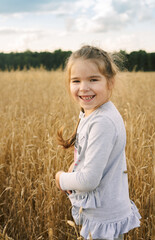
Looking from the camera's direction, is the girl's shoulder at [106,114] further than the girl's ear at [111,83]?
No

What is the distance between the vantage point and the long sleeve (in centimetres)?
84

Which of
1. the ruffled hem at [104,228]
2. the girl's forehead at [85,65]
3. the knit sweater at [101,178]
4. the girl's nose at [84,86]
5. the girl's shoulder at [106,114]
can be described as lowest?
the ruffled hem at [104,228]

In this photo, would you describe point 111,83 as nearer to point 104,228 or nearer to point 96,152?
point 96,152

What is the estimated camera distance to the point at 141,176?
169 cm

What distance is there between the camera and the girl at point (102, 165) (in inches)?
34.2

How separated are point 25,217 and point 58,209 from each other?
291 mm

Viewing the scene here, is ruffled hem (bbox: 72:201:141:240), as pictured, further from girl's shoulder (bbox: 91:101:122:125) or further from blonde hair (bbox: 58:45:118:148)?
blonde hair (bbox: 58:45:118:148)

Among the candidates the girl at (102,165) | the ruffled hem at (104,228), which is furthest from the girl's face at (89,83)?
the ruffled hem at (104,228)

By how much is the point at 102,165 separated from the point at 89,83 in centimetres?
30

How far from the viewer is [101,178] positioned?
0.93m

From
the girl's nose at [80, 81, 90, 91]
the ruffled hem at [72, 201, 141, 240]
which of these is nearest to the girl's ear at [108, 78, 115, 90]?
the girl's nose at [80, 81, 90, 91]

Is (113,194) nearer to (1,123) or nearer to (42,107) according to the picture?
(1,123)

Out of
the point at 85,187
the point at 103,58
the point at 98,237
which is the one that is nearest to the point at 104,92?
the point at 103,58

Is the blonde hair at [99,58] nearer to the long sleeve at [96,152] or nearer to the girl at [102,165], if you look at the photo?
the girl at [102,165]
